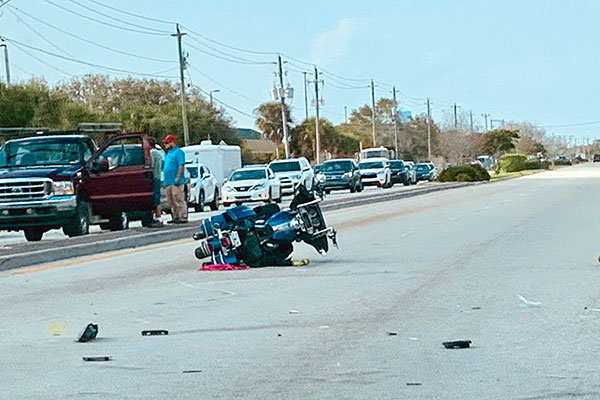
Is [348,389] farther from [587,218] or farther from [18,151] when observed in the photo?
[587,218]

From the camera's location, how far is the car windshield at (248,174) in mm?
46469

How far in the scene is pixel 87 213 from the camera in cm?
2417

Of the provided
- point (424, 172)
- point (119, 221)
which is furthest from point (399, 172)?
point (119, 221)

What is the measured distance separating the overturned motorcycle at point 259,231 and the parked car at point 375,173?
5111 centimetres

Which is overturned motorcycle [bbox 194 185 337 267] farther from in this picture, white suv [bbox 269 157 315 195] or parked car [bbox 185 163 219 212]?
white suv [bbox 269 157 315 195]

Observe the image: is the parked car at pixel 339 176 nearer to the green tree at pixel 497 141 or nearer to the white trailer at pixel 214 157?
the white trailer at pixel 214 157

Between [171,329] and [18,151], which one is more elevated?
[18,151]

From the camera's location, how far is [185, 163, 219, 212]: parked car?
41.2 meters

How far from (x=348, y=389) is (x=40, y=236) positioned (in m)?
18.2

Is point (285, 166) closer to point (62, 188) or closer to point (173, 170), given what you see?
point (173, 170)

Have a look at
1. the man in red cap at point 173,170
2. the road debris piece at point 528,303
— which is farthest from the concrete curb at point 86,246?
the road debris piece at point 528,303

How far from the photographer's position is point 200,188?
41.8m

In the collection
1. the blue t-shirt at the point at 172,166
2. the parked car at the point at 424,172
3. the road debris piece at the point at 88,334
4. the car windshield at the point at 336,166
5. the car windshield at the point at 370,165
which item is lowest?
the parked car at the point at 424,172

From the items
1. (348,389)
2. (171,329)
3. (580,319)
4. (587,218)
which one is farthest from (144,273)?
(587,218)
